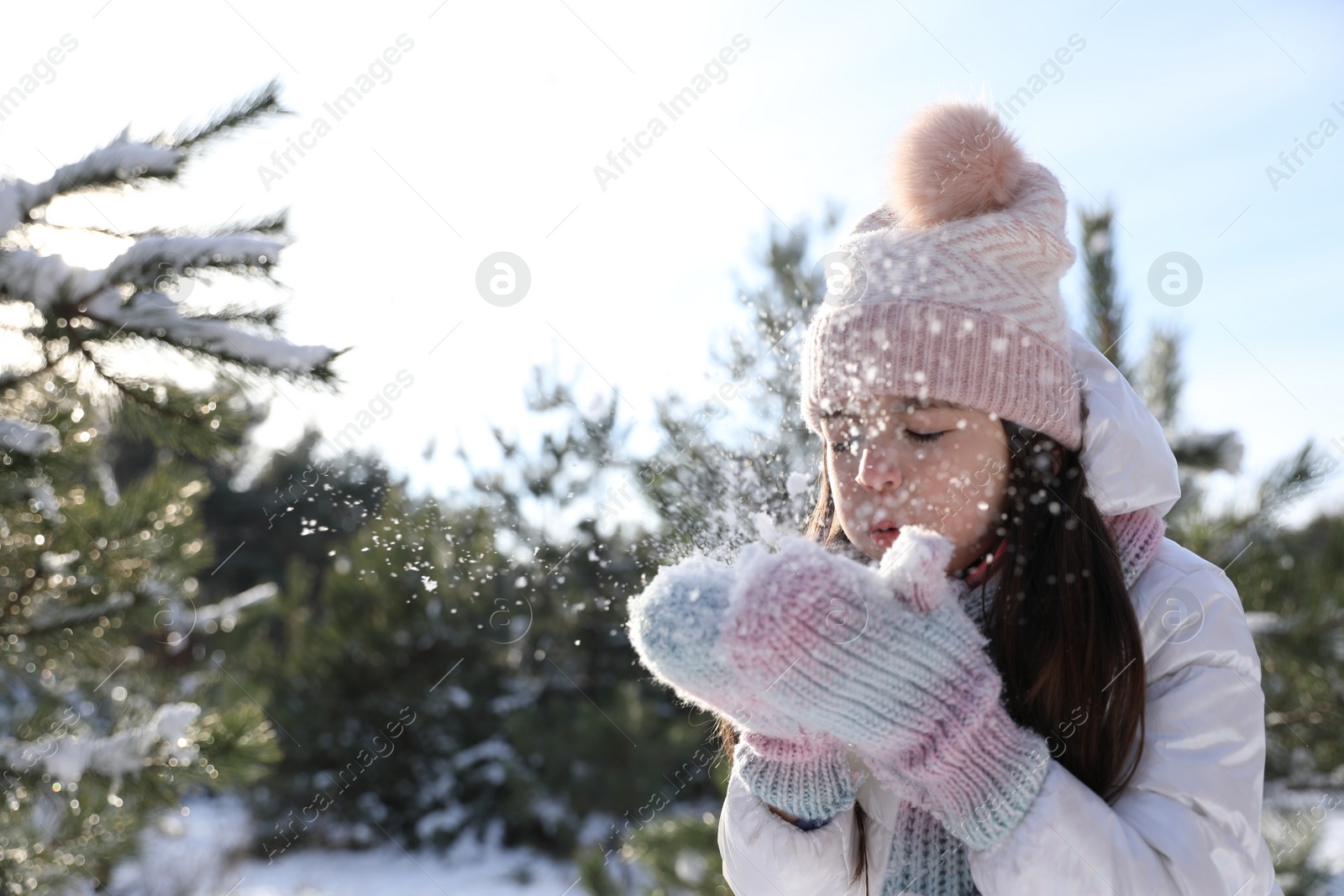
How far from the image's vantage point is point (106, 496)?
1.88 meters

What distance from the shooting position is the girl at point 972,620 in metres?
1.00

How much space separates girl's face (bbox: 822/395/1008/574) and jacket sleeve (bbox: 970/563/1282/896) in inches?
10.6

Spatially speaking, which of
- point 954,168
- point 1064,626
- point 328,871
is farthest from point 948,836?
point 328,871

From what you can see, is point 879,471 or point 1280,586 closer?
point 879,471

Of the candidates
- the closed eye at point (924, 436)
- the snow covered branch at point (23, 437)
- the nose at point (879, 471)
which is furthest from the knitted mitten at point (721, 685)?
the snow covered branch at point (23, 437)

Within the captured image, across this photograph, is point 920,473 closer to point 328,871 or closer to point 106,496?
point 106,496

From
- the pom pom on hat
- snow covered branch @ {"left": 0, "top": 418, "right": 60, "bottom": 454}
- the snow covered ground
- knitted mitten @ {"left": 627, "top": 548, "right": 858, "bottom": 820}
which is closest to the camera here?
knitted mitten @ {"left": 627, "top": 548, "right": 858, "bottom": 820}

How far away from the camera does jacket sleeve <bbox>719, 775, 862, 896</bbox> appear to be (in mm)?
1255

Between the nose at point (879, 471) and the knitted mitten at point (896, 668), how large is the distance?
0.47ft

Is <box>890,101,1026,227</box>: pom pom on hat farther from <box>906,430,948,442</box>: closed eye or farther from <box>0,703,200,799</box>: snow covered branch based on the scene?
<box>0,703,200,799</box>: snow covered branch

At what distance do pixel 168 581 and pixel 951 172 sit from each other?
156 centimetres

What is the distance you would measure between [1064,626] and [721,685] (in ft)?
1.77

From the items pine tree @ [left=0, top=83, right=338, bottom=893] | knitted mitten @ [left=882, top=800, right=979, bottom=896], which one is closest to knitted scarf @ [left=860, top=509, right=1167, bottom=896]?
knitted mitten @ [left=882, top=800, right=979, bottom=896]

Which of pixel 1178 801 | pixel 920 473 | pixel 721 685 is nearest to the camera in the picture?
pixel 721 685
